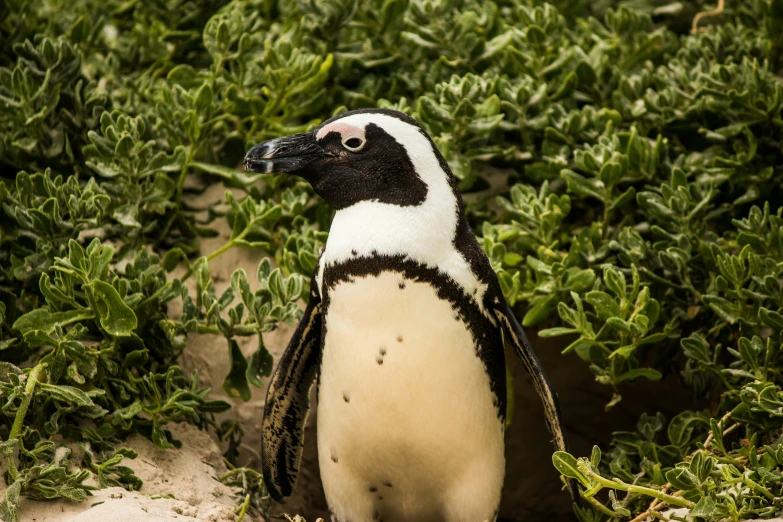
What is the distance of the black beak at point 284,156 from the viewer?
6.25 feet

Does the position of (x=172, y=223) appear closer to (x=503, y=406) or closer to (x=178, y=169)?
(x=178, y=169)

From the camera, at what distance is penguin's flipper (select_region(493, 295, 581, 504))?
6.61ft

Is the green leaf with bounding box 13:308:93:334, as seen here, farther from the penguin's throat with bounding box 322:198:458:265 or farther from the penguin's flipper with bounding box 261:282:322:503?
the penguin's throat with bounding box 322:198:458:265

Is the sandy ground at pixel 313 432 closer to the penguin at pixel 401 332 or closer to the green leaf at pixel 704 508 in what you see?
the penguin at pixel 401 332

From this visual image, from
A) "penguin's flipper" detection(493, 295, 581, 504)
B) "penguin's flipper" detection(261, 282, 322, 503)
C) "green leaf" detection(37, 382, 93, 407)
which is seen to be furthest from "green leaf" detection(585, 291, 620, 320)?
"green leaf" detection(37, 382, 93, 407)

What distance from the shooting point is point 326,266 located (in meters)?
1.91

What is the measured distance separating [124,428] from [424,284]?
0.77 meters

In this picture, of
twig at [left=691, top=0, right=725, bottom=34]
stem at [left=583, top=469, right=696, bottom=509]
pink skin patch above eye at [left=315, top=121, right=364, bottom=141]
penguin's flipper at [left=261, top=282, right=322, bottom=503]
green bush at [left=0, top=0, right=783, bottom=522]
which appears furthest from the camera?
twig at [left=691, top=0, right=725, bottom=34]

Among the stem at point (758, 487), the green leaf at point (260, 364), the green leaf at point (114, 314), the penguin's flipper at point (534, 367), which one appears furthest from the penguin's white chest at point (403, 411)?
the stem at point (758, 487)

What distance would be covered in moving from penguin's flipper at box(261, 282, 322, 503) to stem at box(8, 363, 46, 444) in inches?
20.0

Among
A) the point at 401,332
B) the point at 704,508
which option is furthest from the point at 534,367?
the point at 704,508

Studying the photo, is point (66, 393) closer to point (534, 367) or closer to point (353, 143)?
point (353, 143)

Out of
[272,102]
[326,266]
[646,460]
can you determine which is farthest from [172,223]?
[646,460]

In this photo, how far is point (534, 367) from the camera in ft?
6.64
